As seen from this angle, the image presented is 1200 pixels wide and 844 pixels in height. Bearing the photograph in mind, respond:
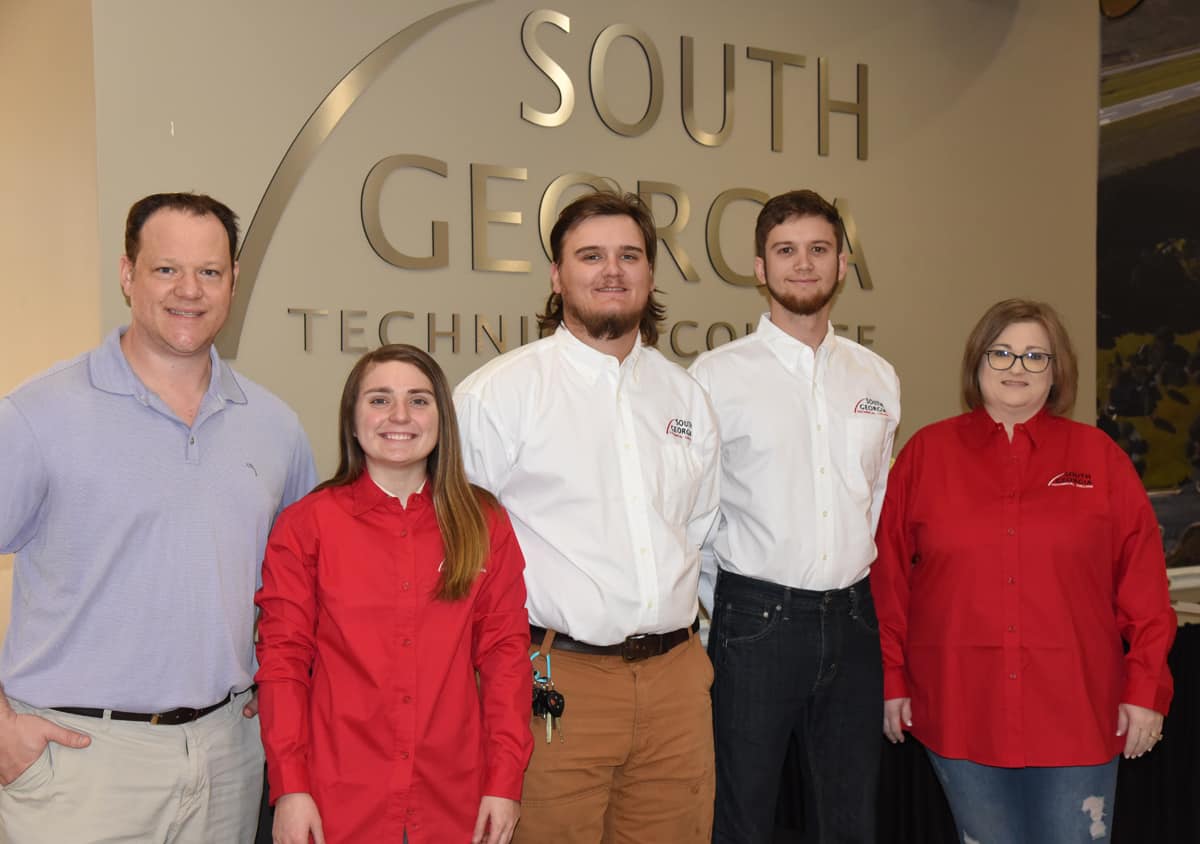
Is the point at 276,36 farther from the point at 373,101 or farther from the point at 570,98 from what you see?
the point at 570,98

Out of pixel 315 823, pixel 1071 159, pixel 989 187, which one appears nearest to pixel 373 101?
pixel 315 823

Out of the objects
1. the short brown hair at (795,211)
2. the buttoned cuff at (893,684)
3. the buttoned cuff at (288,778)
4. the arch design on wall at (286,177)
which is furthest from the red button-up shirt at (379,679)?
the arch design on wall at (286,177)

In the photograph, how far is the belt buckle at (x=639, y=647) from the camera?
96.1 inches

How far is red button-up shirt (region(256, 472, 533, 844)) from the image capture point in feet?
6.76

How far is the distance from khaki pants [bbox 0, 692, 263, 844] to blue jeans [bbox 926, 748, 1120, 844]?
5.66 feet

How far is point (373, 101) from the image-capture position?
12.6 ft

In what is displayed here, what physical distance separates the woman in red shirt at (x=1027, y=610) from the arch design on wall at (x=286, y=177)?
227 cm

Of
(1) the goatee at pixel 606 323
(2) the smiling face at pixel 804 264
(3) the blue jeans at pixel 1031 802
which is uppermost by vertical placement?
(2) the smiling face at pixel 804 264

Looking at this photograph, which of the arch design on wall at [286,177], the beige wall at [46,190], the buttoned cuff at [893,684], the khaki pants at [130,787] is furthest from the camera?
the arch design on wall at [286,177]

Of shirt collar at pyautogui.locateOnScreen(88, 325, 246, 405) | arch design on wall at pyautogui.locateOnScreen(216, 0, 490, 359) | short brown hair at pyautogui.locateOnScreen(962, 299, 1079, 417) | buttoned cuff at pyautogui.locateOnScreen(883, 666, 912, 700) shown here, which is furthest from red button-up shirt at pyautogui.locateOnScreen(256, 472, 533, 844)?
arch design on wall at pyautogui.locateOnScreen(216, 0, 490, 359)

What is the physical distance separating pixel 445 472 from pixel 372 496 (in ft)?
0.51

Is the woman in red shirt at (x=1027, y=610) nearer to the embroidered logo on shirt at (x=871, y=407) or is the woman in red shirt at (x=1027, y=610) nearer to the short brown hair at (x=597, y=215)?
the embroidered logo on shirt at (x=871, y=407)

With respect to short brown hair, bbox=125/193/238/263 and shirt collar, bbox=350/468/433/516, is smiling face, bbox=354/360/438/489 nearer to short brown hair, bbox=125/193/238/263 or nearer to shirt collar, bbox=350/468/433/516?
shirt collar, bbox=350/468/433/516

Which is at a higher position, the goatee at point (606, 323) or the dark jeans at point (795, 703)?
the goatee at point (606, 323)
